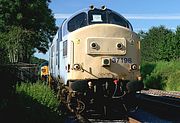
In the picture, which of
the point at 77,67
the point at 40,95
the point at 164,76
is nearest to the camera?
the point at 77,67

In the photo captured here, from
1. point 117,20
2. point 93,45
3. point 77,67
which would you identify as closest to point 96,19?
point 117,20

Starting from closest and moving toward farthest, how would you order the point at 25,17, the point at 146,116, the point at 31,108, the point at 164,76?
the point at 31,108
the point at 146,116
the point at 164,76
the point at 25,17

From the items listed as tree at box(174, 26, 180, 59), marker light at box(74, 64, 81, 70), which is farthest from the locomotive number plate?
tree at box(174, 26, 180, 59)

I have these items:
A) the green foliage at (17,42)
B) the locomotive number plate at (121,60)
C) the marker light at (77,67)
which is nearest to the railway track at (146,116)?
the marker light at (77,67)

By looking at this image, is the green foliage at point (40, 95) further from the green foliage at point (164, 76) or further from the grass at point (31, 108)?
the green foliage at point (164, 76)

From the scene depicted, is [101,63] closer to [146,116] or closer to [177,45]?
[146,116]

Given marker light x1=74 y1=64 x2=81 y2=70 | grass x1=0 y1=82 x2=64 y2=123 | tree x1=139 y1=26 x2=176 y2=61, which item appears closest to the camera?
grass x1=0 y1=82 x2=64 y2=123

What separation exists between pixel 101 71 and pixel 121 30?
51.7 inches

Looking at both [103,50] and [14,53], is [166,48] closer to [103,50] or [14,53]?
[14,53]

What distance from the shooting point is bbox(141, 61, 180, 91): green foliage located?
33438 mm

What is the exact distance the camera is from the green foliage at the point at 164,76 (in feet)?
110

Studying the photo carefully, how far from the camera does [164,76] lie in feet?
119

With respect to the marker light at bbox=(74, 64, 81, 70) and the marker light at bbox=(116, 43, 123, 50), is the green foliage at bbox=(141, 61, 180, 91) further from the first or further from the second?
the marker light at bbox=(74, 64, 81, 70)

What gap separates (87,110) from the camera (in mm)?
13695
